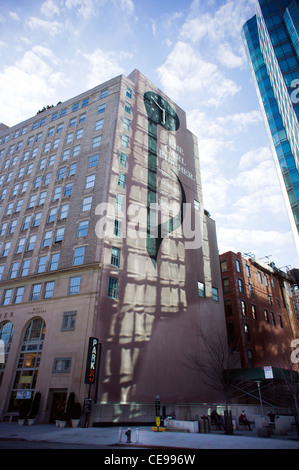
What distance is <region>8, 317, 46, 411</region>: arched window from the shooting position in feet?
90.1

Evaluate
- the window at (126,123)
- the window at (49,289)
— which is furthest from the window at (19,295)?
the window at (126,123)

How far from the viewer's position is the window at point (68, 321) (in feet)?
88.1

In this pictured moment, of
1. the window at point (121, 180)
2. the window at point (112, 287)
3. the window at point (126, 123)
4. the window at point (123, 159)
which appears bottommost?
the window at point (112, 287)

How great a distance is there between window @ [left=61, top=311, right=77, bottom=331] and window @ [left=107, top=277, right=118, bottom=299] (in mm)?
3624

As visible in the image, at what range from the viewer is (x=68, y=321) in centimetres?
2728

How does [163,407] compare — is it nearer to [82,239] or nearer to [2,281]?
[82,239]

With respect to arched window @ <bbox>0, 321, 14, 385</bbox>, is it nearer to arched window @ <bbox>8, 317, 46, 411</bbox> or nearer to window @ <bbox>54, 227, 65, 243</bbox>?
arched window @ <bbox>8, 317, 46, 411</bbox>

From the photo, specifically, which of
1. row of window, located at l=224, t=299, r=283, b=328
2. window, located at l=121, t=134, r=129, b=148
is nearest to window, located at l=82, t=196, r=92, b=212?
window, located at l=121, t=134, r=129, b=148

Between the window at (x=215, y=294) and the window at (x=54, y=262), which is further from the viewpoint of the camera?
the window at (x=215, y=294)

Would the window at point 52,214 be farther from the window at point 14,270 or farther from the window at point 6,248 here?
the window at point 6,248

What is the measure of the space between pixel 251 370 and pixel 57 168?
35276mm

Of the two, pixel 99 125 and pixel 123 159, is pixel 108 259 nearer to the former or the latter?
A: pixel 123 159

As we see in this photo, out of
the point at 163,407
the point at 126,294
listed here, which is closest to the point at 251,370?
the point at 163,407

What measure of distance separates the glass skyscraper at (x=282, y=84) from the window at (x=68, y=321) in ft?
115
